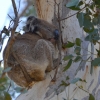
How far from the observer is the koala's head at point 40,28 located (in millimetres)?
2972

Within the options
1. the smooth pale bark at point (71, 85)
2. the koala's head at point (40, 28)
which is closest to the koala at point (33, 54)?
the koala's head at point (40, 28)

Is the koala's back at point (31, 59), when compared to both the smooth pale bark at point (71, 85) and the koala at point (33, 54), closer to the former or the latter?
the koala at point (33, 54)

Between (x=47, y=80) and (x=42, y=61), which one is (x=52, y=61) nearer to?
(x=42, y=61)

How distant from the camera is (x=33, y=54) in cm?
290

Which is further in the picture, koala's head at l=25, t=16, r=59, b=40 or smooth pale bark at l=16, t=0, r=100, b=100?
koala's head at l=25, t=16, r=59, b=40

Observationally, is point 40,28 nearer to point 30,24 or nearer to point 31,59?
point 30,24

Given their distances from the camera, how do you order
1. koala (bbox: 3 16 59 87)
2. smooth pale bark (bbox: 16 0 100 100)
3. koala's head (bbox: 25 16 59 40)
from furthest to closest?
koala's head (bbox: 25 16 59 40) → koala (bbox: 3 16 59 87) → smooth pale bark (bbox: 16 0 100 100)

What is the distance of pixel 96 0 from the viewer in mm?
1697

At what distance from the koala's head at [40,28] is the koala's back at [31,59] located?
4.5 inches

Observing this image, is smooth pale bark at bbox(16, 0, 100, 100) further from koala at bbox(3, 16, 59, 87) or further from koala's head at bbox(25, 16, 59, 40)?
koala's head at bbox(25, 16, 59, 40)

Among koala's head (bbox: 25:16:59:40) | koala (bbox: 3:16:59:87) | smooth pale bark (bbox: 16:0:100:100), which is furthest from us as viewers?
koala's head (bbox: 25:16:59:40)

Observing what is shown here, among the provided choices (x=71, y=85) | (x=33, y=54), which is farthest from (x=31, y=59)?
(x=71, y=85)

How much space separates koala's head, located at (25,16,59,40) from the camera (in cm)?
297

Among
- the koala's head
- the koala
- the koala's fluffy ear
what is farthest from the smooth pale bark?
the koala's fluffy ear
